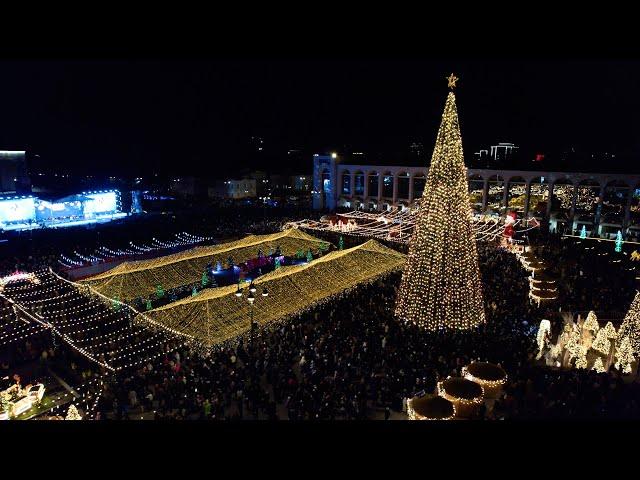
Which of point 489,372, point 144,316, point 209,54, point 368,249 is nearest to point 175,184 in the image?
point 368,249

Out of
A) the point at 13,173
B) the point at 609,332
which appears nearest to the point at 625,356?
the point at 609,332

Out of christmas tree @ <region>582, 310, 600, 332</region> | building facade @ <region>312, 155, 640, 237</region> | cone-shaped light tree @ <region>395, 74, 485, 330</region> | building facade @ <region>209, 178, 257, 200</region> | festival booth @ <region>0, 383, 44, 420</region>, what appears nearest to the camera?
festival booth @ <region>0, 383, 44, 420</region>

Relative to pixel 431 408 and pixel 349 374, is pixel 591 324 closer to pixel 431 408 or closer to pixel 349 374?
pixel 431 408

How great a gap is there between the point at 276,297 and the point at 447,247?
6633 millimetres

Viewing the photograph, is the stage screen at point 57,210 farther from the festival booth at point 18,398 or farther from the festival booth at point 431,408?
the festival booth at point 431,408

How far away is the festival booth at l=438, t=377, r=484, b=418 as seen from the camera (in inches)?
428

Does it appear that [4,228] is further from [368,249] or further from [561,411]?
[561,411]

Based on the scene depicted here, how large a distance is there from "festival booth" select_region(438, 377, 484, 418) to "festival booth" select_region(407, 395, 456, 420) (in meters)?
0.28

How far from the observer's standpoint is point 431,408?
10.4 meters

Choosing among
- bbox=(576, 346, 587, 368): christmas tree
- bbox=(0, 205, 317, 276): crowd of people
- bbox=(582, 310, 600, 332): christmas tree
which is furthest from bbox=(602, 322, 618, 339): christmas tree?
bbox=(0, 205, 317, 276): crowd of people

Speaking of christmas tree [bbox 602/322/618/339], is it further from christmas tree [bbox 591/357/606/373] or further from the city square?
christmas tree [bbox 591/357/606/373]

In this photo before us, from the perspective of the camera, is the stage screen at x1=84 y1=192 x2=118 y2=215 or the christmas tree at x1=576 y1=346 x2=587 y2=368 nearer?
the christmas tree at x1=576 y1=346 x2=587 y2=368

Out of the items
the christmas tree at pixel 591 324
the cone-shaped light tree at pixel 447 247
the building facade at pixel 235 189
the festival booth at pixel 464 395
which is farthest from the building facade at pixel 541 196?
the festival booth at pixel 464 395

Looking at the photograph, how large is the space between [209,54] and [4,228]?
44.4 meters
